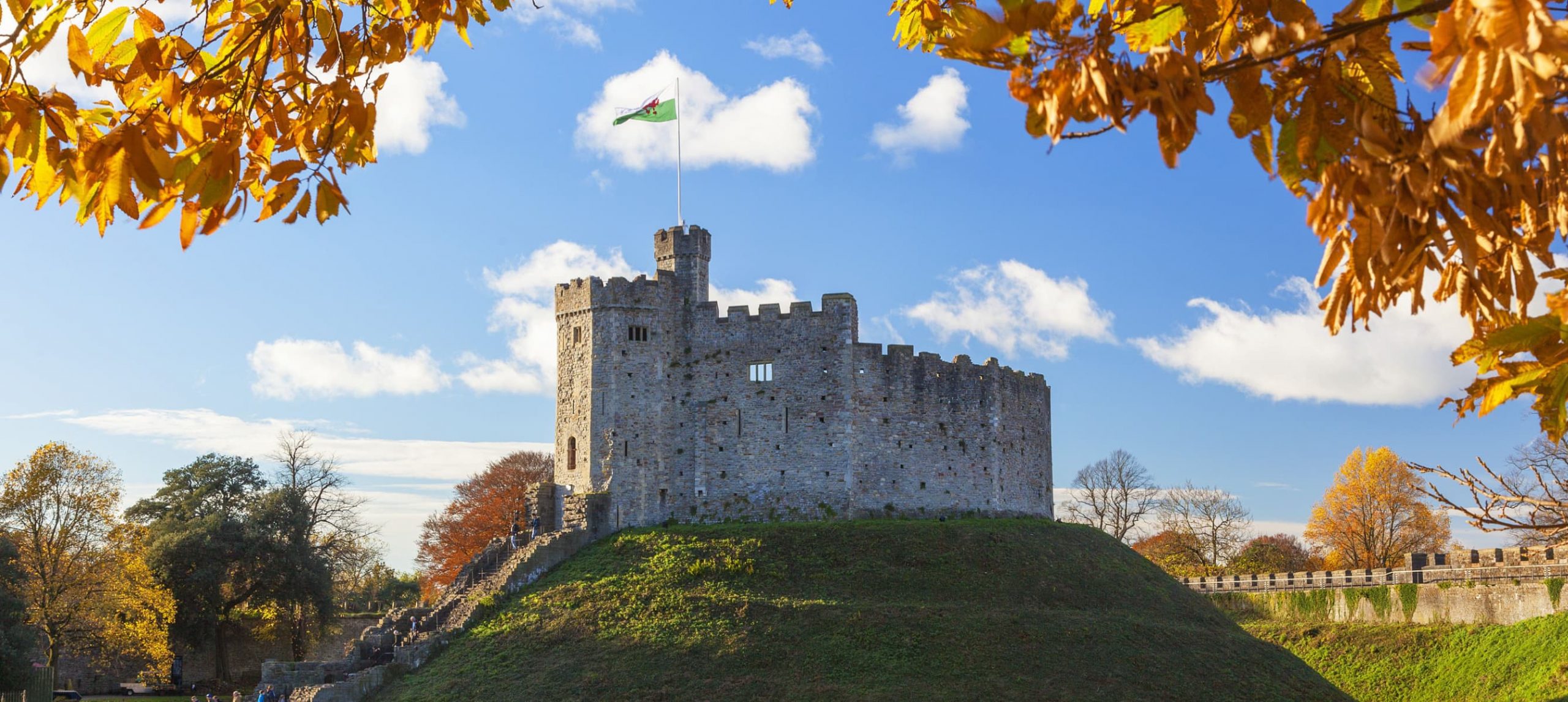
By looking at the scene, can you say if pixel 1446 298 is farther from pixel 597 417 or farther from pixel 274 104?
pixel 597 417

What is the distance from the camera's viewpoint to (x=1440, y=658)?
35.2 metres

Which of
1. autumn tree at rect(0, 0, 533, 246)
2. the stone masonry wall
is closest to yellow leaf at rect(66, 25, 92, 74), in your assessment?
autumn tree at rect(0, 0, 533, 246)

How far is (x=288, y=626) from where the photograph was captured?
44.2 meters

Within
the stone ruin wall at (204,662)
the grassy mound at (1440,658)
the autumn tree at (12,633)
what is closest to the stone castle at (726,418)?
the autumn tree at (12,633)

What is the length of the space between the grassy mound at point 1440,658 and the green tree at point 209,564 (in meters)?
36.9

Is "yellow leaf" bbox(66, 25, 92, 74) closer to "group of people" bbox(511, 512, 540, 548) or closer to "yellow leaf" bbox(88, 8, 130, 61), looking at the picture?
"yellow leaf" bbox(88, 8, 130, 61)

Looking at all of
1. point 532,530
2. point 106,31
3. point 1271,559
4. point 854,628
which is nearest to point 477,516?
point 532,530

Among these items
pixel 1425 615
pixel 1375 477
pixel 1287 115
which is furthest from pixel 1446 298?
pixel 1375 477

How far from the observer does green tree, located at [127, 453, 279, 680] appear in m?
41.2

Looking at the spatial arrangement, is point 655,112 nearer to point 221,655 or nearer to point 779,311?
point 779,311

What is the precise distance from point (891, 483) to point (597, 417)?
948cm

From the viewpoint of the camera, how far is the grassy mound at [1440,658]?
103 feet

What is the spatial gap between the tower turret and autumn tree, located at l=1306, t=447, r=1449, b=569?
124 ft

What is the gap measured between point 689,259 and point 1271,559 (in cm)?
3692
